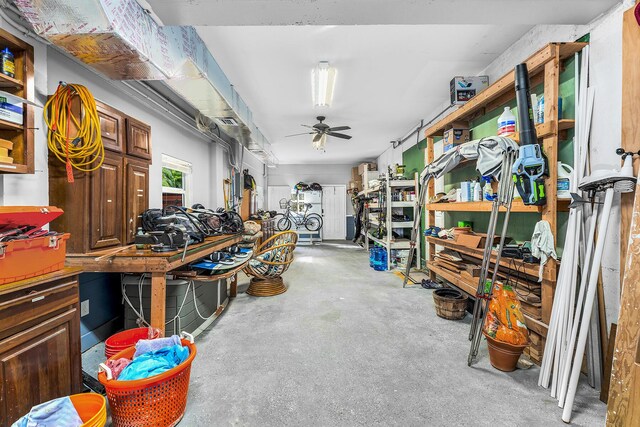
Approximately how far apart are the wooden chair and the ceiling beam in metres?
2.22

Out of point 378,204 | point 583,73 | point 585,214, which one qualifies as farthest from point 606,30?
point 378,204

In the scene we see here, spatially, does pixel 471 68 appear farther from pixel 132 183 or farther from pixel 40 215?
pixel 40 215

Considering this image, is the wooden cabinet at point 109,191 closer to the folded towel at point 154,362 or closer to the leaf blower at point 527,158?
the folded towel at point 154,362

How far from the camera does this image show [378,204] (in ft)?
19.4

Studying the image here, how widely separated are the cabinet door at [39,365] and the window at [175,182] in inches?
98.4

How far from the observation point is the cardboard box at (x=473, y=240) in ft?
8.76

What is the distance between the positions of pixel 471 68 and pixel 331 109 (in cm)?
206

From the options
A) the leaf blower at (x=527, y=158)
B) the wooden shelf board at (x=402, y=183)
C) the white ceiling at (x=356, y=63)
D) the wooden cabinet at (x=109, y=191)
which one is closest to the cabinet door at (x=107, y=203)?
the wooden cabinet at (x=109, y=191)

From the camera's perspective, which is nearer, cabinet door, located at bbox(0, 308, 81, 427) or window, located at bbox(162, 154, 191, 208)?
cabinet door, located at bbox(0, 308, 81, 427)

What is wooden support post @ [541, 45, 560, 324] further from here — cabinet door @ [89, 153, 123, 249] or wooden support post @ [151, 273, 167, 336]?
cabinet door @ [89, 153, 123, 249]

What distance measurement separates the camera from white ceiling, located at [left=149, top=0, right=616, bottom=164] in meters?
Result: 1.77

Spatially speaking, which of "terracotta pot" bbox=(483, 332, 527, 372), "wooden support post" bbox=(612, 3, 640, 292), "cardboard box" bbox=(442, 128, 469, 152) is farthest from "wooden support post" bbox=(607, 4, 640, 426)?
"cardboard box" bbox=(442, 128, 469, 152)

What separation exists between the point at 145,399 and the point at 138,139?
214 cm

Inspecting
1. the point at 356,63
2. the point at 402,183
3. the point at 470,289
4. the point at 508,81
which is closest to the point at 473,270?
the point at 470,289
